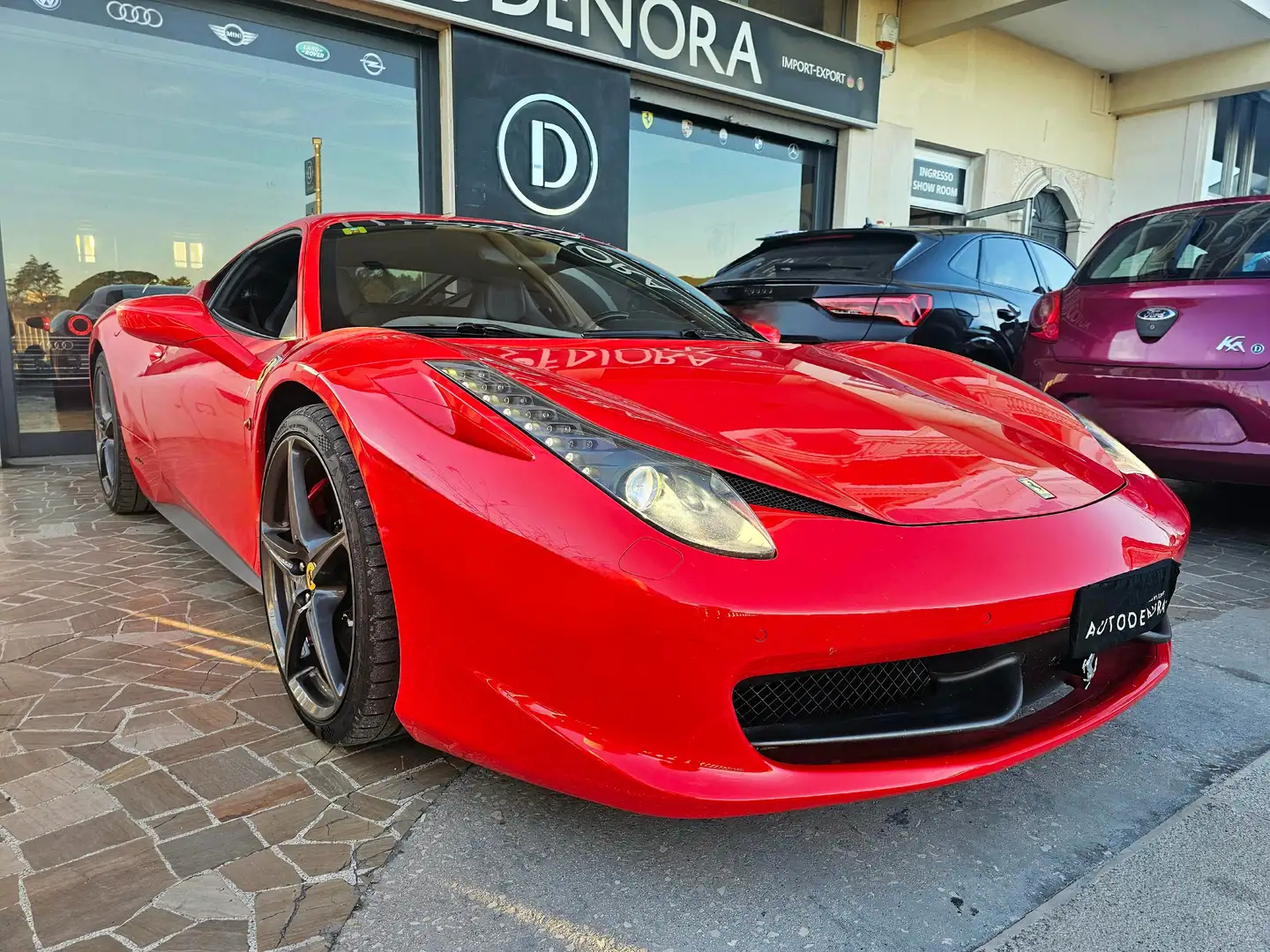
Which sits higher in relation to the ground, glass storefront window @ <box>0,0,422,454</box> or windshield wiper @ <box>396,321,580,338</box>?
glass storefront window @ <box>0,0,422,454</box>

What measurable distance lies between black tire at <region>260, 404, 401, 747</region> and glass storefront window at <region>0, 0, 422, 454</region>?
4.70 metres

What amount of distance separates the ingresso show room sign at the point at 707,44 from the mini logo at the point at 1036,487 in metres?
5.97

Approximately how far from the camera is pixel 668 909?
1356mm

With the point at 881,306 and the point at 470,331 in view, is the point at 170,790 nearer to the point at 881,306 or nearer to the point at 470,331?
the point at 470,331

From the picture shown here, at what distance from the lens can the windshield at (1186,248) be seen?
11.4ft

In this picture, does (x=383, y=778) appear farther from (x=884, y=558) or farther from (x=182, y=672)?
(x=884, y=558)

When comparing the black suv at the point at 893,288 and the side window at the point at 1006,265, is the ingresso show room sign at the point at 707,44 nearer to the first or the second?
the black suv at the point at 893,288

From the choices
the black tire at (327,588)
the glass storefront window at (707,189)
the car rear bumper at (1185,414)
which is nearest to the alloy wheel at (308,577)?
the black tire at (327,588)

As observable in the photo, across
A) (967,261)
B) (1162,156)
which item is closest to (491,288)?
(967,261)

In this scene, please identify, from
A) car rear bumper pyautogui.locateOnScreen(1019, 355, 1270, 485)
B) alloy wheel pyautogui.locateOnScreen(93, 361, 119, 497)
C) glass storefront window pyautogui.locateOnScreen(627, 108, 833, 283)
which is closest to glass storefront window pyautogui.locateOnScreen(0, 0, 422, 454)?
alloy wheel pyautogui.locateOnScreen(93, 361, 119, 497)

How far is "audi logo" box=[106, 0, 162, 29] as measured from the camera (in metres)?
5.56

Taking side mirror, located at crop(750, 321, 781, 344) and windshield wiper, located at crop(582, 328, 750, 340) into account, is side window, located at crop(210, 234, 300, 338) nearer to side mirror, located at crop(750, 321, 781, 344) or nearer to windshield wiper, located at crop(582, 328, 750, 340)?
windshield wiper, located at crop(582, 328, 750, 340)

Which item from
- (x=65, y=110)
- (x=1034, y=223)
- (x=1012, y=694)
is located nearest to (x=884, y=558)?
(x=1012, y=694)

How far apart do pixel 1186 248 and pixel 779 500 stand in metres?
3.25
